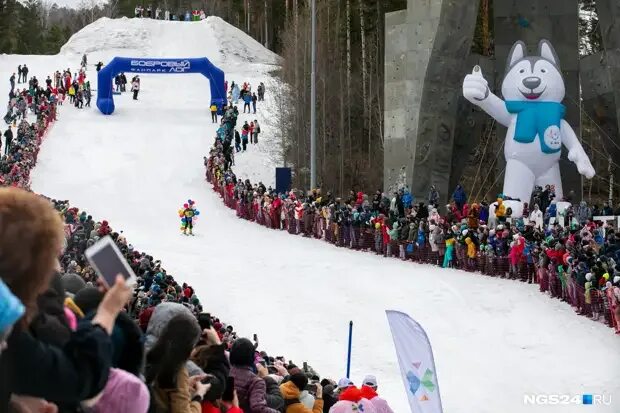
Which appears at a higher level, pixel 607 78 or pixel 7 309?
pixel 607 78

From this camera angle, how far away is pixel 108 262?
12.3ft

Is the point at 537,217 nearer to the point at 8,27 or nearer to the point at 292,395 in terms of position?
the point at 292,395

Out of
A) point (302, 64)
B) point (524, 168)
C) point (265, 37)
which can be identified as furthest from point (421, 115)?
point (265, 37)

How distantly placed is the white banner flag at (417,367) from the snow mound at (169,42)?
56.4 metres

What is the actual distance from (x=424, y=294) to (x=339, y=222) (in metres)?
6.17

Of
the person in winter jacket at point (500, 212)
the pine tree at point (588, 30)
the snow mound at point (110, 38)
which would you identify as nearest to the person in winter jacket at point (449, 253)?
the person in winter jacket at point (500, 212)

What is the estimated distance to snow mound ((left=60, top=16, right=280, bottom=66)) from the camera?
65681 millimetres

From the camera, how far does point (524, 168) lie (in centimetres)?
2561

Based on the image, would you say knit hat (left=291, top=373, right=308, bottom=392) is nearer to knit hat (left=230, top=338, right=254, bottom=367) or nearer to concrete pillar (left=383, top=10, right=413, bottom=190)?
knit hat (left=230, top=338, right=254, bottom=367)

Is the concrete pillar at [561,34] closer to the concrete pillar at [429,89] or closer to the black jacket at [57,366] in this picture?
the concrete pillar at [429,89]

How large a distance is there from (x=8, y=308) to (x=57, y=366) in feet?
1.14

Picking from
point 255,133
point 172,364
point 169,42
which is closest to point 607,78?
point 255,133

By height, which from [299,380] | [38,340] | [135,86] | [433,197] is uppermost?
[135,86]

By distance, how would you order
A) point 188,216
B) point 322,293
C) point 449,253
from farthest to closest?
point 188,216, point 449,253, point 322,293
